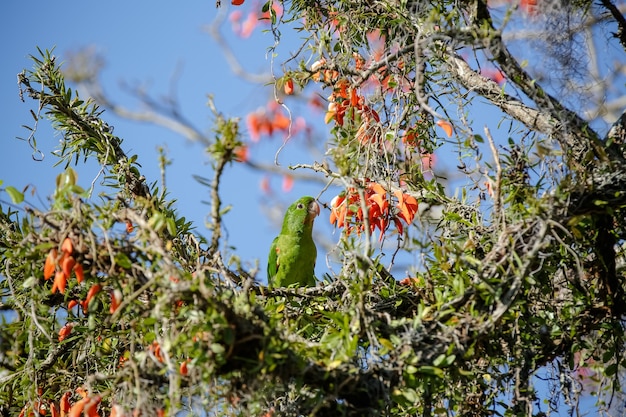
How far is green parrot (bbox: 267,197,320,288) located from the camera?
152 inches

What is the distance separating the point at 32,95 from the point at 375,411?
1.54 metres

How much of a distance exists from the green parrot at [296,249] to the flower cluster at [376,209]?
1411 millimetres

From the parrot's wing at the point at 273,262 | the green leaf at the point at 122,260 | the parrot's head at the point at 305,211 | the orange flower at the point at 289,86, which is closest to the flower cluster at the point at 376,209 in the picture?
the orange flower at the point at 289,86

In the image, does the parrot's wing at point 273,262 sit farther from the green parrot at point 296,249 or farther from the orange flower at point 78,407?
the orange flower at point 78,407

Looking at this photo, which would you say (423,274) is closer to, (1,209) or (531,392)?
(531,392)

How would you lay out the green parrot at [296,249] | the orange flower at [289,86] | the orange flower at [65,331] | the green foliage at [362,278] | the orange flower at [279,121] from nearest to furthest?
the green foliage at [362,278] < the orange flower at [65,331] < the orange flower at [289,86] < the green parrot at [296,249] < the orange flower at [279,121]

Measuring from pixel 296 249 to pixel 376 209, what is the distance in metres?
1.61

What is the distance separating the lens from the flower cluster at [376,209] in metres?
2.27

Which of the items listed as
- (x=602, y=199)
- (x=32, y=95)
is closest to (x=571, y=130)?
(x=602, y=199)

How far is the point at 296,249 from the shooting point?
153 inches

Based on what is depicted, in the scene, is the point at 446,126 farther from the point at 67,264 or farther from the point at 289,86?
the point at 67,264

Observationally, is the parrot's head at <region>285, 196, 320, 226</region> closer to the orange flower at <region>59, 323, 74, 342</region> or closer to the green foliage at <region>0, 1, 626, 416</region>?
the green foliage at <region>0, 1, 626, 416</region>

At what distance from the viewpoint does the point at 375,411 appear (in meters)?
1.51

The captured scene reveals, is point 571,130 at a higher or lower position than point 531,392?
higher
